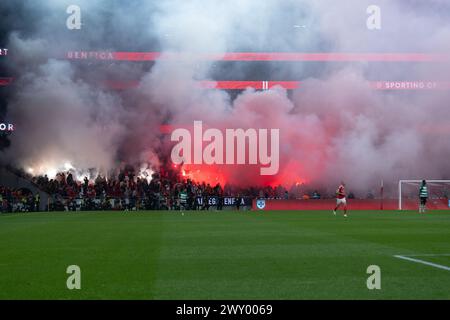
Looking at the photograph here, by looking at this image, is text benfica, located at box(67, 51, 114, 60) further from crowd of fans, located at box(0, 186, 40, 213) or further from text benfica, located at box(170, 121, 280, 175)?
crowd of fans, located at box(0, 186, 40, 213)

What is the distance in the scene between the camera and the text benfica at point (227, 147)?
45209mm

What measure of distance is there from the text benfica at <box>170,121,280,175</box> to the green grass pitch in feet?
94.0

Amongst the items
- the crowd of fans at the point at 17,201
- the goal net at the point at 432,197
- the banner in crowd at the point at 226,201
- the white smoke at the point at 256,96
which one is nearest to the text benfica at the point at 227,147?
the white smoke at the point at 256,96

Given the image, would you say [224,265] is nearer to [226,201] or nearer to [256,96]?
[226,201]

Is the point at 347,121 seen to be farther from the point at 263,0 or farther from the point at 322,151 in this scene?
the point at 263,0

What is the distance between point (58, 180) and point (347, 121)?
71.2 ft

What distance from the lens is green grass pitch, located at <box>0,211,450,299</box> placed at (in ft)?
24.4

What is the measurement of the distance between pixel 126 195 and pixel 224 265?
1296 inches

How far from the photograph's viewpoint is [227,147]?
154ft


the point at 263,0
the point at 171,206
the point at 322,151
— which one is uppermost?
the point at 263,0

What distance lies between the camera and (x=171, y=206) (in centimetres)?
4169

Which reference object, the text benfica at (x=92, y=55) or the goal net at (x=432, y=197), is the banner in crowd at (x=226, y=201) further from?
the text benfica at (x=92, y=55)

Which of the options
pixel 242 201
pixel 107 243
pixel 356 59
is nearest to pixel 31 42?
pixel 242 201

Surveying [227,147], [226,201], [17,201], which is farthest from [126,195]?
[227,147]
